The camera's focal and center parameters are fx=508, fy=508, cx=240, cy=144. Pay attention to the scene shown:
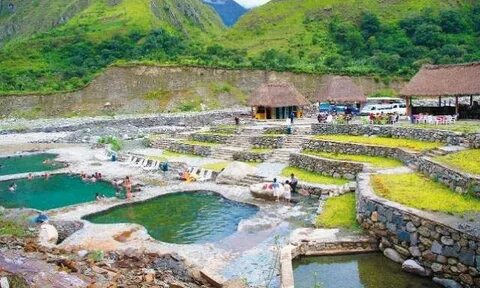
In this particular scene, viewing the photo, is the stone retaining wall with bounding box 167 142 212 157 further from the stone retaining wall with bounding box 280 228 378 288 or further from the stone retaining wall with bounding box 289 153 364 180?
the stone retaining wall with bounding box 280 228 378 288

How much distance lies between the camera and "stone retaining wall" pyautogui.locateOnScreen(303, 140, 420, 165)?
23337mm

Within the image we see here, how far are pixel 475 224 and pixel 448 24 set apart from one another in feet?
229

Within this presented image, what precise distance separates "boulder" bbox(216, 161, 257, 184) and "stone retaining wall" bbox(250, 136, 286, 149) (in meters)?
5.69

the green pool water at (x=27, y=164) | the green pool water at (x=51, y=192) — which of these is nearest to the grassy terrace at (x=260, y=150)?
the green pool water at (x=51, y=192)

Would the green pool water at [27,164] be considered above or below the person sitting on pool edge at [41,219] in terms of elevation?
below

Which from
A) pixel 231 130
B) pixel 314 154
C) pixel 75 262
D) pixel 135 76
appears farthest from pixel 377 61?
pixel 75 262

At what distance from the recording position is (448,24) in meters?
75.7

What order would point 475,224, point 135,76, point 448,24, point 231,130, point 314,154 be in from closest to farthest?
point 475,224 → point 314,154 → point 231,130 → point 135,76 → point 448,24

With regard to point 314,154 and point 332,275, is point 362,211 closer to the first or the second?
point 332,275

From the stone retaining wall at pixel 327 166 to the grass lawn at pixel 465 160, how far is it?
409cm

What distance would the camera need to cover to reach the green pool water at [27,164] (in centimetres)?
3534

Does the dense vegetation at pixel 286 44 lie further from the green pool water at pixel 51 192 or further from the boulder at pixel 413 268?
the boulder at pixel 413 268

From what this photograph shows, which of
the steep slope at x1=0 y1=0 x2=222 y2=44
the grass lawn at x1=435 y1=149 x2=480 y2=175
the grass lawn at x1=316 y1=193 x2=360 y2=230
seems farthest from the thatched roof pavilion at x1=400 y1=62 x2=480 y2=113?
the steep slope at x1=0 y1=0 x2=222 y2=44

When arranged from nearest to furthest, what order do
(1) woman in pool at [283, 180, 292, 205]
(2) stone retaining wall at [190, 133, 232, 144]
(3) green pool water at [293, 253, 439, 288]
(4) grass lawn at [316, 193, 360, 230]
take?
(3) green pool water at [293, 253, 439, 288] → (4) grass lawn at [316, 193, 360, 230] → (1) woman in pool at [283, 180, 292, 205] → (2) stone retaining wall at [190, 133, 232, 144]
